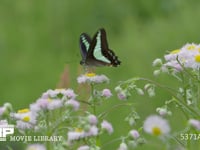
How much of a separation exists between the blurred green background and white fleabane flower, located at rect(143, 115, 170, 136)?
390 cm

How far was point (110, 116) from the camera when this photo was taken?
187 inches

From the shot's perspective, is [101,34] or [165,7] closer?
[101,34]

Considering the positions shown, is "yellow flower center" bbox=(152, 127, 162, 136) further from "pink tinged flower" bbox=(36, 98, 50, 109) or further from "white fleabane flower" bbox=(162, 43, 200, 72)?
"white fleabane flower" bbox=(162, 43, 200, 72)

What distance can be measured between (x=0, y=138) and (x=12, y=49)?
504cm

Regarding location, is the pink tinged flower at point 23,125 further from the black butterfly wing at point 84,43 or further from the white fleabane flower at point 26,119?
the black butterfly wing at point 84,43

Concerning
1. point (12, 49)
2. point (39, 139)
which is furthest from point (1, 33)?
point (39, 139)

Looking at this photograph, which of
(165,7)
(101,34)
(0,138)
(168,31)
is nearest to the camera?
(0,138)

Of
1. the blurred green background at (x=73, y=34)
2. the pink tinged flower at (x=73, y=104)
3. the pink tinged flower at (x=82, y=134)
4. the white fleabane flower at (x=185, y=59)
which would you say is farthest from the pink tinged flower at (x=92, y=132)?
the blurred green background at (x=73, y=34)

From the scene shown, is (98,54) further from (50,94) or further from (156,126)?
(156,126)

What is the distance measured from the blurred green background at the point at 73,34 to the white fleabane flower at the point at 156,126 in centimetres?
390

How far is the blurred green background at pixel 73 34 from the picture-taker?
18.9ft

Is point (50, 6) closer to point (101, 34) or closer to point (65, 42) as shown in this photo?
point (65, 42)

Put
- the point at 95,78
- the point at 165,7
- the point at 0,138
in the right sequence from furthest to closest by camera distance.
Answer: the point at 165,7 → the point at 95,78 → the point at 0,138

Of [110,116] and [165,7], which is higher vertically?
[165,7]
